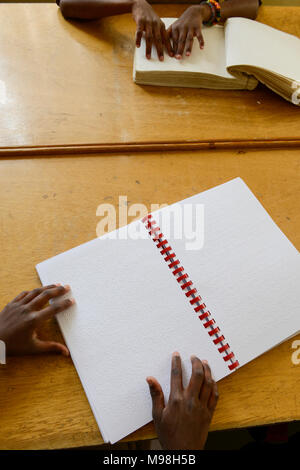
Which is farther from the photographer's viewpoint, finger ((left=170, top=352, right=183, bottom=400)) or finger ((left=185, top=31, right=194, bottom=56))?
finger ((left=185, top=31, right=194, bottom=56))

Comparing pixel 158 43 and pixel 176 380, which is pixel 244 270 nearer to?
pixel 176 380

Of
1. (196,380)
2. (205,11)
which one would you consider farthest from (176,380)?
(205,11)

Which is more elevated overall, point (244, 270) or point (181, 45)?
point (181, 45)

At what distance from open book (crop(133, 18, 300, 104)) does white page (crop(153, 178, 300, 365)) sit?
→ 10.9 inches

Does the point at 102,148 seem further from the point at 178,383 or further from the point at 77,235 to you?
the point at 178,383

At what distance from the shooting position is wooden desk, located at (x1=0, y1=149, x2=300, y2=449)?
1.73 ft

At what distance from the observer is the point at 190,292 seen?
2.01ft

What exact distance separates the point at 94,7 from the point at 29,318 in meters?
0.81

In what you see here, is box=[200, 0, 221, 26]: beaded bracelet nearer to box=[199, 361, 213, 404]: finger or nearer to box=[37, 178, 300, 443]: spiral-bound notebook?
box=[37, 178, 300, 443]: spiral-bound notebook

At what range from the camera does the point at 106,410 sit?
52 cm

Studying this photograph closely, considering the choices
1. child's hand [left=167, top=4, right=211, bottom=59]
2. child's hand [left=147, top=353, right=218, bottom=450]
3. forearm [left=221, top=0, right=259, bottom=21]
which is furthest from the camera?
forearm [left=221, top=0, right=259, bottom=21]

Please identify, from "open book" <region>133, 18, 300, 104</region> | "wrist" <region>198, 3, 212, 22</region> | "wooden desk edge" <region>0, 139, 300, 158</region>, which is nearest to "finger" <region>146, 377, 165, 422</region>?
"wooden desk edge" <region>0, 139, 300, 158</region>

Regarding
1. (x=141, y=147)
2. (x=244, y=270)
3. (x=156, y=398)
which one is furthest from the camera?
(x=141, y=147)
